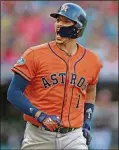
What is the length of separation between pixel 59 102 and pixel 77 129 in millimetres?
297

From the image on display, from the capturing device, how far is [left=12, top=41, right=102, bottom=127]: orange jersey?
15.5 feet

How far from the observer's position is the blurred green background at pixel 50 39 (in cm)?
932

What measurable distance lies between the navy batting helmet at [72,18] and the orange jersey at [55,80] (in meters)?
0.16

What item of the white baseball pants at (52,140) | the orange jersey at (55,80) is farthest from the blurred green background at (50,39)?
the orange jersey at (55,80)

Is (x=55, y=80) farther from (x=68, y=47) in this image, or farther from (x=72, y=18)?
Answer: (x=72, y=18)

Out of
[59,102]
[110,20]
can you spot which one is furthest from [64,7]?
[110,20]

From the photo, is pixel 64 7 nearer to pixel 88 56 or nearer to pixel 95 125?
pixel 88 56

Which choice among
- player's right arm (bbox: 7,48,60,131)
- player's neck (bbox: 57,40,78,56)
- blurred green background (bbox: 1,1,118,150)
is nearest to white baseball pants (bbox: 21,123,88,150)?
player's right arm (bbox: 7,48,60,131)

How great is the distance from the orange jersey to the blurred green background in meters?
4.26

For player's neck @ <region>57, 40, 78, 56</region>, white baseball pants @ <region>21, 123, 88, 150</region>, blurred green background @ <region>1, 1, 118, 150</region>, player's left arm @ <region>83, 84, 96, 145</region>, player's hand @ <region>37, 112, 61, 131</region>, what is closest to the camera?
player's hand @ <region>37, 112, 61, 131</region>

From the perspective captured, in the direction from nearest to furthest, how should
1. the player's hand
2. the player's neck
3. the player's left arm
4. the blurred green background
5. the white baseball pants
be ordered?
the player's hand → the white baseball pants → the player's neck → the player's left arm → the blurred green background

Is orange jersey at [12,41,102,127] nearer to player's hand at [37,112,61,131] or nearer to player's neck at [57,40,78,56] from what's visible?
player's neck at [57,40,78,56]

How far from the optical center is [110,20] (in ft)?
36.6

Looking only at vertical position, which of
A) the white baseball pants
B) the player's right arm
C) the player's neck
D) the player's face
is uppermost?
the player's face
